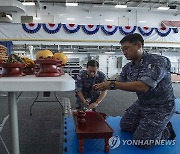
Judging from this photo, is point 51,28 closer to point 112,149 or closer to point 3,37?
point 3,37

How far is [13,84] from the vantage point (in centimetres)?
70

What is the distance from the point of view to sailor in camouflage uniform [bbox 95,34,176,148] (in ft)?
6.57

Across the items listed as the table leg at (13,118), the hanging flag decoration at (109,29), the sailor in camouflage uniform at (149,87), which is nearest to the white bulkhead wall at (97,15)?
the hanging flag decoration at (109,29)

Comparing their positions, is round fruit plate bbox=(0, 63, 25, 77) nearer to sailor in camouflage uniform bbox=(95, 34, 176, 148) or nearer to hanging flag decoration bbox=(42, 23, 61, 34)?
sailor in camouflage uniform bbox=(95, 34, 176, 148)

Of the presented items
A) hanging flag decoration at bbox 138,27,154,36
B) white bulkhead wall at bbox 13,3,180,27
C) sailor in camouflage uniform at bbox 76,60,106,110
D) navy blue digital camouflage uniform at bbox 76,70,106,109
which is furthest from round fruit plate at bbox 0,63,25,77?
white bulkhead wall at bbox 13,3,180,27

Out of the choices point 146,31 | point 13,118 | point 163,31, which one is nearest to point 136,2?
point 163,31

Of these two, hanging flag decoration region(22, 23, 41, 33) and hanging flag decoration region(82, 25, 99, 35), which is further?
hanging flag decoration region(82, 25, 99, 35)

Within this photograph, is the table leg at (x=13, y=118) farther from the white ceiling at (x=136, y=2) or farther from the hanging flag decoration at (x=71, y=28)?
the white ceiling at (x=136, y=2)

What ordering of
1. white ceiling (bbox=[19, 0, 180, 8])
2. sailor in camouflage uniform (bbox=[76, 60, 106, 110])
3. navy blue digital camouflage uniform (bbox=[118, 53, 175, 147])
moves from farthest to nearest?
white ceiling (bbox=[19, 0, 180, 8])
sailor in camouflage uniform (bbox=[76, 60, 106, 110])
navy blue digital camouflage uniform (bbox=[118, 53, 175, 147])

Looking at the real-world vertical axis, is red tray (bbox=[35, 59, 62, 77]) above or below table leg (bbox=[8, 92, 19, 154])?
above

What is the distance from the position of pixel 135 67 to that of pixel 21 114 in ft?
9.36

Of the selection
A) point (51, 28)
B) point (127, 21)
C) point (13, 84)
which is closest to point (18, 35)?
point (51, 28)

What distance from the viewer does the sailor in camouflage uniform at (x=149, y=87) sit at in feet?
6.57

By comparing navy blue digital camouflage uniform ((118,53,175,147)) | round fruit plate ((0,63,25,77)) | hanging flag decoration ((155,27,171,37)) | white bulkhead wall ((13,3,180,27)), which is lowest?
navy blue digital camouflage uniform ((118,53,175,147))
